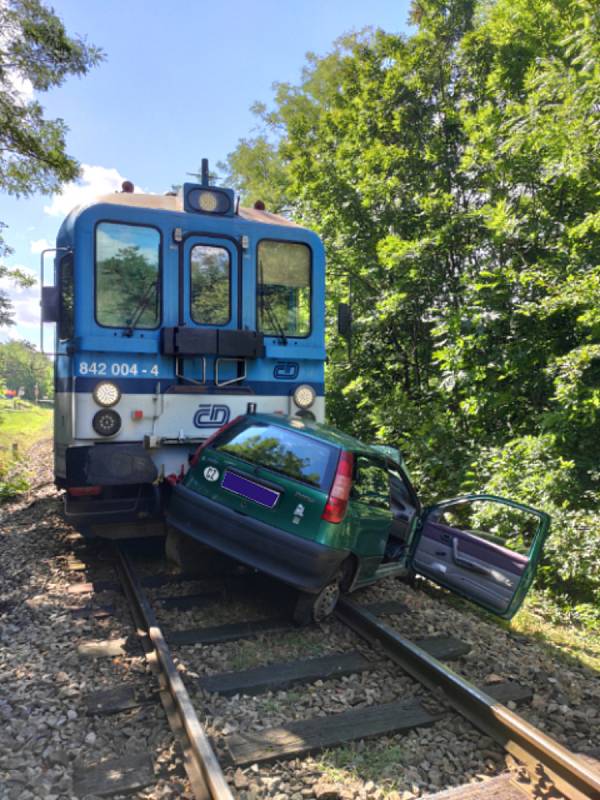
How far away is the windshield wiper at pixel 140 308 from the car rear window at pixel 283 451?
1608mm

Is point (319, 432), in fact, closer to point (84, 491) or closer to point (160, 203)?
point (84, 491)

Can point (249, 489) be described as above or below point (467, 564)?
above

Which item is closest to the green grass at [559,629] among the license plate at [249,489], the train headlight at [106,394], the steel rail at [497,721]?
the steel rail at [497,721]

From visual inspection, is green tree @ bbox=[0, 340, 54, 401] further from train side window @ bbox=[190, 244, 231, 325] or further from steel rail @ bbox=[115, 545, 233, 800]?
steel rail @ bbox=[115, 545, 233, 800]

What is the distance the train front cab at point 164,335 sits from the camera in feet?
19.8

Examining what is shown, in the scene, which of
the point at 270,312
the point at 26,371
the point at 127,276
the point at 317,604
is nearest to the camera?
the point at 317,604

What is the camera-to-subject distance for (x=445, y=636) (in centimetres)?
505

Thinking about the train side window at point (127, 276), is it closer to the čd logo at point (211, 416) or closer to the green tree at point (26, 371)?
the čd logo at point (211, 416)

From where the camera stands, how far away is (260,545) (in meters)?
4.91

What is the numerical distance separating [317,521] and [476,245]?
695cm

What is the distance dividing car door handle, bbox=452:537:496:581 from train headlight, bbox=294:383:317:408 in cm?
255

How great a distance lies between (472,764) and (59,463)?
5.40 metres

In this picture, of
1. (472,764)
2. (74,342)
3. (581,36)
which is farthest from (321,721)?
(581,36)

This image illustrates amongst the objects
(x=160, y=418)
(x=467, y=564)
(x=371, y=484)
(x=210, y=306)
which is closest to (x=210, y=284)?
(x=210, y=306)
